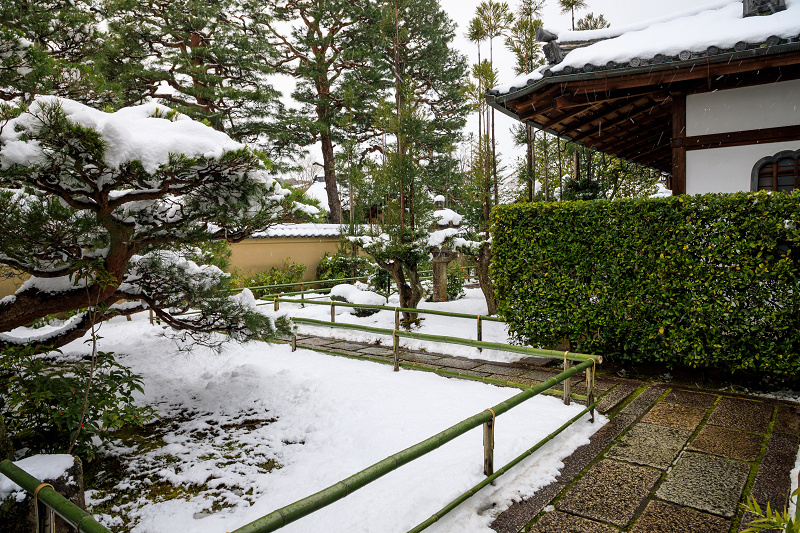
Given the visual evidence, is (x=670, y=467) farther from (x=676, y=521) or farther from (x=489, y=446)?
(x=489, y=446)

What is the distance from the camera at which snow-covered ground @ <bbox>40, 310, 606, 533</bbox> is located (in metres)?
2.91

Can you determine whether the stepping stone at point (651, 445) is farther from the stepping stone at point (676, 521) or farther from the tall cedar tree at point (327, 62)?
the tall cedar tree at point (327, 62)

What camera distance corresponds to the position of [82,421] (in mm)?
3305

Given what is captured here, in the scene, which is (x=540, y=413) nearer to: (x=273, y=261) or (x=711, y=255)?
(x=711, y=255)

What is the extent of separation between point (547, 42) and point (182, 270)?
618 centimetres

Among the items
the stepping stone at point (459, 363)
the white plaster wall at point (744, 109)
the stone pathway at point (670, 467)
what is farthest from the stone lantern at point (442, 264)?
the stone pathway at point (670, 467)

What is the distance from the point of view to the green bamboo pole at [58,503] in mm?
1669

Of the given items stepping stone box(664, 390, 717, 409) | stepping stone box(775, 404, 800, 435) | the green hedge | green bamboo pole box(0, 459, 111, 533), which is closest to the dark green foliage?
green bamboo pole box(0, 459, 111, 533)

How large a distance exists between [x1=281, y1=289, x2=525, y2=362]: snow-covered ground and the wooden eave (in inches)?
135

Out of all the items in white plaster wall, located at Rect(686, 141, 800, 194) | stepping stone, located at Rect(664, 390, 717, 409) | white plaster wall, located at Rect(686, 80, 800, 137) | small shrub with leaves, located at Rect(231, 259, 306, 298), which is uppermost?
→ white plaster wall, located at Rect(686, 80, 800, 137)

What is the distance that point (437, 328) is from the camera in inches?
317

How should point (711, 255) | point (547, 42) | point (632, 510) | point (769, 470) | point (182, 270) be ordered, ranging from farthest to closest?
point (547, 42), point (182, 270), point (711, 255), point (769, 470), point (632, 510)

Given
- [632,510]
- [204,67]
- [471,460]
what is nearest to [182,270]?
[471,460]

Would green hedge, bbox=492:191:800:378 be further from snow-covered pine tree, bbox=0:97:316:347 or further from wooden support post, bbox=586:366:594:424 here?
snow-covered pine tree, bbox=0:97:316:347
